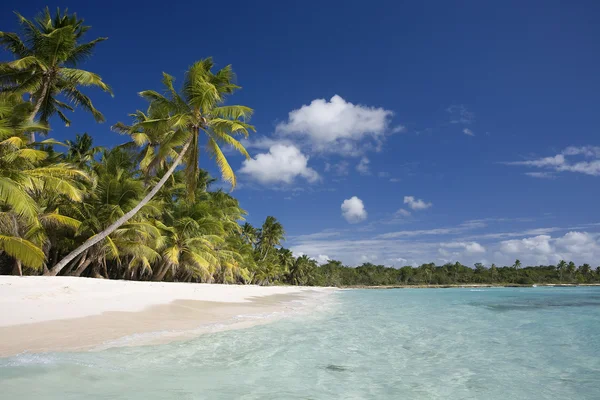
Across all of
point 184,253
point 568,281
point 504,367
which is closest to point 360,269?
point 568,281

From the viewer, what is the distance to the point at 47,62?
14.4m

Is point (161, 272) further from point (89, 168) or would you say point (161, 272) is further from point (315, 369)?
point (315, 369)

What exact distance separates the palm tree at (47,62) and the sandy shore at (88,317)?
319 inches

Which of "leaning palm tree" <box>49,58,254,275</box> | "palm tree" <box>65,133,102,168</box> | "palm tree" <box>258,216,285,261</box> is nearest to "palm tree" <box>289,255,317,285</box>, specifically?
"palm tree" <box>258,216,285,261</box>

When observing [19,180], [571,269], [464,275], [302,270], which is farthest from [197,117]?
[571,269]

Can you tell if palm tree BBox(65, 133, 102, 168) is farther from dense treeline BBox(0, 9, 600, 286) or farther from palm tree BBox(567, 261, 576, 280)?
palm tree BBox(567, 261, 576, 280)

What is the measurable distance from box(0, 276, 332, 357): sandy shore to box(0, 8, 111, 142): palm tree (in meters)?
8.09

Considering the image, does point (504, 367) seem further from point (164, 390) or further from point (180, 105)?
point (180, 105)

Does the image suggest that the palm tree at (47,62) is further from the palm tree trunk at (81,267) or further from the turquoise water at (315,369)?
the turquoise water at (315,369)

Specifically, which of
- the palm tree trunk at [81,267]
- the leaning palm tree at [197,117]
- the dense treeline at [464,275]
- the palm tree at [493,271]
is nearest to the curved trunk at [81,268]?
the palm tree trunk at [81,267]

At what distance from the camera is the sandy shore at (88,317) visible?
551 centimetres

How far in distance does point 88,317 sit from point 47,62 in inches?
477

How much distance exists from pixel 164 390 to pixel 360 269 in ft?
384

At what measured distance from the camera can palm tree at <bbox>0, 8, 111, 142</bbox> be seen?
46.3 ft
